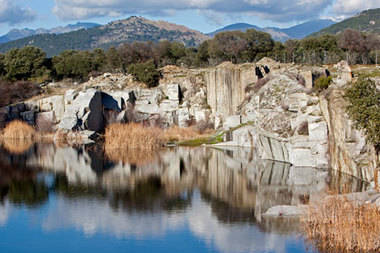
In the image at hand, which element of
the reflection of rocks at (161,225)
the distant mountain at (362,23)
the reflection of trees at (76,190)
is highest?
the distant mountain at (362,23)

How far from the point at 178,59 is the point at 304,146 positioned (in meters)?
40.5

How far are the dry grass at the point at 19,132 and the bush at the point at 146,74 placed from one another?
12.4 m

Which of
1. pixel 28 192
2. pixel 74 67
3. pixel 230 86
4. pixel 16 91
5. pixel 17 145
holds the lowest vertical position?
pixel 28 192

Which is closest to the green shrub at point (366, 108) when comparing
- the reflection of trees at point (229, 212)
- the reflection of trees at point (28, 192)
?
the reflection of trees at point (229, 212)

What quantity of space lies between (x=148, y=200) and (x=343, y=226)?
9619 millimetres

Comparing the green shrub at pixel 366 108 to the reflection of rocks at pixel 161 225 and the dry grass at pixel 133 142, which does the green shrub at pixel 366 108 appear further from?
the dry grass at pixel 133 142

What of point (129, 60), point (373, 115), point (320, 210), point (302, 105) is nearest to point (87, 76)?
point (129, 60)

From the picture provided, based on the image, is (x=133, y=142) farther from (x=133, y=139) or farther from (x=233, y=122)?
(x=233, y=122)

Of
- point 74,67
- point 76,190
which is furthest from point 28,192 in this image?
point 74,67

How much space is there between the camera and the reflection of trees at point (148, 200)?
70.7ft

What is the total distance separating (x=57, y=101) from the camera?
51.2 m

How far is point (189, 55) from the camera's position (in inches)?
2670

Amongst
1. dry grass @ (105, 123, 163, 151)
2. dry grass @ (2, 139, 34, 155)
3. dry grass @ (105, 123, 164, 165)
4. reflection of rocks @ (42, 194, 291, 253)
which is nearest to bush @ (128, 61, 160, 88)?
dry grass @ (105, 123, 164, 165)

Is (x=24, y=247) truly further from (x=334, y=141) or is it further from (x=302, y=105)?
(x=302, y=105)
